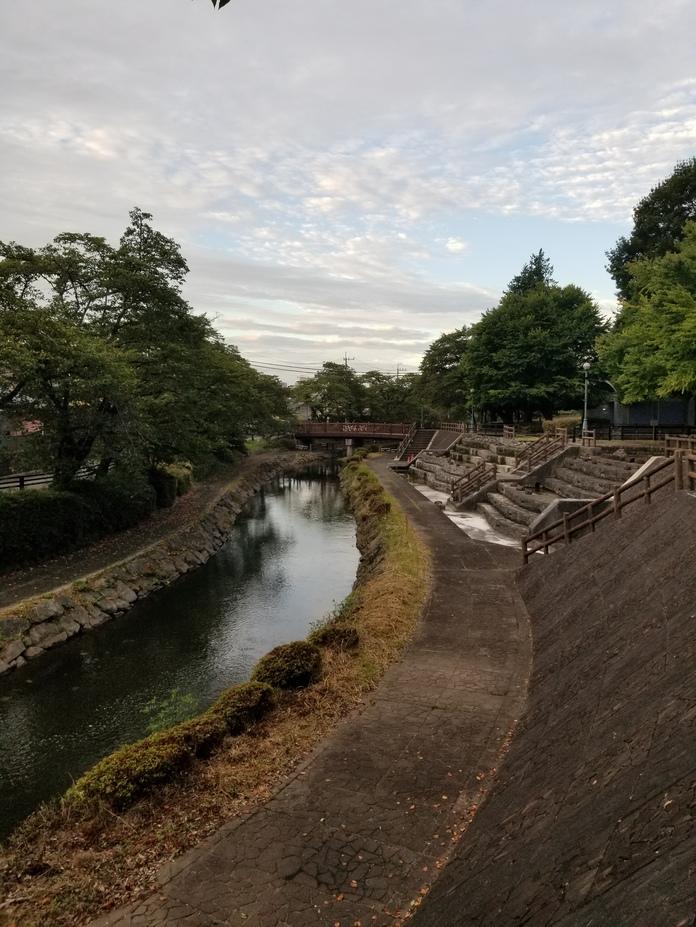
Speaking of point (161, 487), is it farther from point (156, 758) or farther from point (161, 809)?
point (161, 809)

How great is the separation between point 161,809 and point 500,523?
18230 mm

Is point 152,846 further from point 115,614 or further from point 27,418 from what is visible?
point 27,418

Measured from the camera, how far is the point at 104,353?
18.1 metres

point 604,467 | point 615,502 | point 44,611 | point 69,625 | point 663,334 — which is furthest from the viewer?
point 604,467

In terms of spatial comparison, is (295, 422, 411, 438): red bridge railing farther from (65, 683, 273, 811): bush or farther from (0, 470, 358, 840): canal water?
(65, 683, 273, 811): bush

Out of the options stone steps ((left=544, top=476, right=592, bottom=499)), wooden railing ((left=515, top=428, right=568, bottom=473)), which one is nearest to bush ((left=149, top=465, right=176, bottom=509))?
wooden railing ((left=515, top=428, right=568, bottom=473))

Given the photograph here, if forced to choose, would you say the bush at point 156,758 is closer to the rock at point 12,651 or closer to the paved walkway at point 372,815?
the paved walkway at point 372,815

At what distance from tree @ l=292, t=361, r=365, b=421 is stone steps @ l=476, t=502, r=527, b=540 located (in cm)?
4691

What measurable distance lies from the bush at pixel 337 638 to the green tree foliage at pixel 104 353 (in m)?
11.6

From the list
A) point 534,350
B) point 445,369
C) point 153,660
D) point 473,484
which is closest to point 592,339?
point 534,350

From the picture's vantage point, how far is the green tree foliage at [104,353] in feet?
57.9

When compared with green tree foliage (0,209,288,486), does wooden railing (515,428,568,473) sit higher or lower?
lower

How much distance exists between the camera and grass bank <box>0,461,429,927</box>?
17.8 ft

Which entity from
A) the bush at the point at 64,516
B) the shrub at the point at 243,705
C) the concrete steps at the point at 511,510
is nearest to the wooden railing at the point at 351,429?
the concrete steps at the point at 511,510
